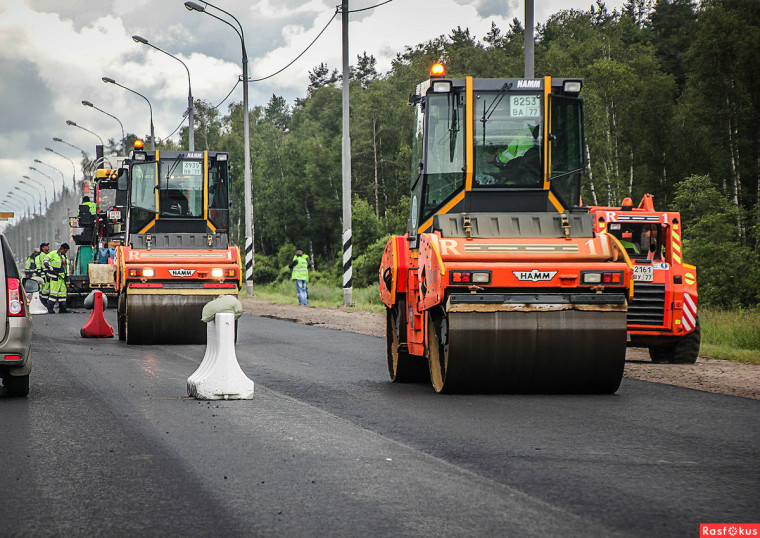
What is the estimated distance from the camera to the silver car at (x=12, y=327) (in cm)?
977

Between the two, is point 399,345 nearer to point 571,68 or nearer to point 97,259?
point 97,259

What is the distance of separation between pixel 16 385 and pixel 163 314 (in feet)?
21.7

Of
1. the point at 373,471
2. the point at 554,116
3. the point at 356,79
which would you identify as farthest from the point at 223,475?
the point at 356,79

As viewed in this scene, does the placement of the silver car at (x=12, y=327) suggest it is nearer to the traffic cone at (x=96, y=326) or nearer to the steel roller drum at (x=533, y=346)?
the steel roller drum at (x=533, y=346)

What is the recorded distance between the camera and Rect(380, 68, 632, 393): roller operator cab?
364 inches

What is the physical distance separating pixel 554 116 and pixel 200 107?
284ft

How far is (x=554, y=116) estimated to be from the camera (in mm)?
11219

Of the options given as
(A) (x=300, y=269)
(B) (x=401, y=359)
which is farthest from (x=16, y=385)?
(A) (x=300, y=269)

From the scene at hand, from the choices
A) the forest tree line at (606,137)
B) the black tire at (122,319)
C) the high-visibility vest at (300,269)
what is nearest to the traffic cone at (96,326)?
the black tire at (122,319)

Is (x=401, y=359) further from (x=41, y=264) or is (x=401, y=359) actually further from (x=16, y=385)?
(x=41, y=264)

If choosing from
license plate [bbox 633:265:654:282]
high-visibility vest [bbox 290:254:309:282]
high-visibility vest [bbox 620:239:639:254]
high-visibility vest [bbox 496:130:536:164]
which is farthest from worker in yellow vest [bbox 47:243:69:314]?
high-visibility vest [bbox 496:130:536:164]

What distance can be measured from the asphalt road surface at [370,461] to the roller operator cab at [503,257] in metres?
0.38

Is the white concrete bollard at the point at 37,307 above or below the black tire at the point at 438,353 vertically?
below

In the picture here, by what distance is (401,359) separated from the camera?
442 inches
